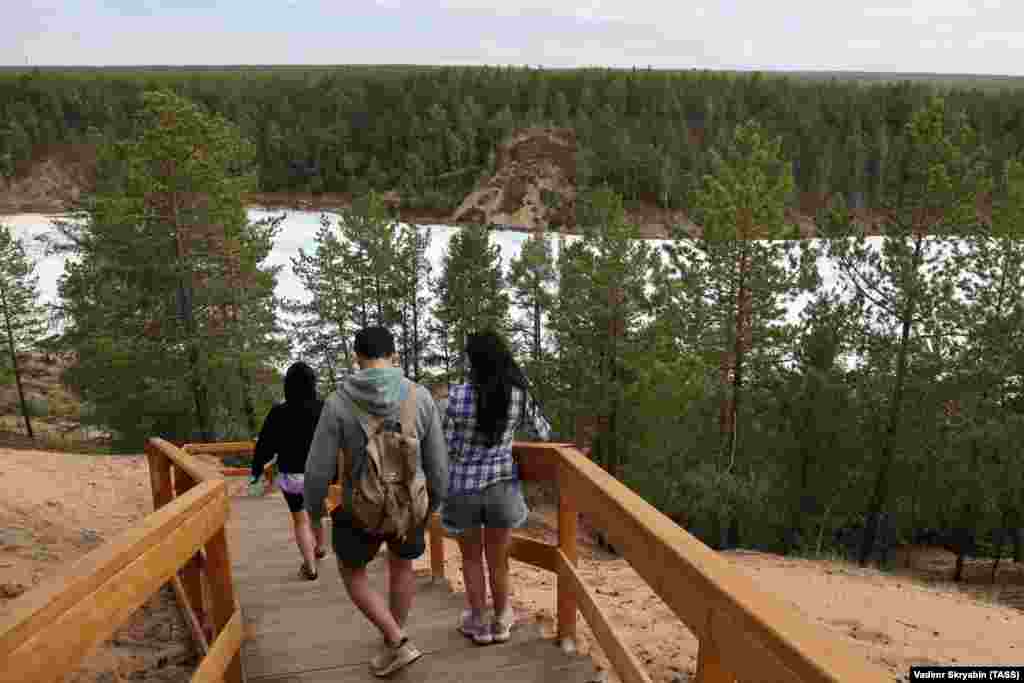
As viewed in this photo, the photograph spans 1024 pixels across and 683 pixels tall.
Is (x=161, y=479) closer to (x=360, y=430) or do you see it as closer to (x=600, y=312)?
(x=360, y=430)

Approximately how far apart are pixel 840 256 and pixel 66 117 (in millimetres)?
111766

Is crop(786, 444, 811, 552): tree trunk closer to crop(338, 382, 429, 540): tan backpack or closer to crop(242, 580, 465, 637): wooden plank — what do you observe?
crop(242, 580, 465, 637): wooden plank

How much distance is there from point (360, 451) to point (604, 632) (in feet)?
4.01

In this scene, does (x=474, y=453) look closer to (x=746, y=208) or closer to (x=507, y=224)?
(x=746, y=208)

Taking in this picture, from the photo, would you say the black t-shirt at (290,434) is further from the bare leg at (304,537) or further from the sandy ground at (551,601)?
the sandy ground at (551,601)

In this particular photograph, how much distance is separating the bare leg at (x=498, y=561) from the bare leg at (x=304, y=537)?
6.86 feet

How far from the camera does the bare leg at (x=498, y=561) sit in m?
3.70

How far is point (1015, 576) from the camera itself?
21812mm

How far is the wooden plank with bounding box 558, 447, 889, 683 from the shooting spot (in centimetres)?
151

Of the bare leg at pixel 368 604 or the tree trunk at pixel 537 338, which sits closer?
the bare leg at pixel 368 604

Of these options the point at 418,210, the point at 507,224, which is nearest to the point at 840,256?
the point at 507,224

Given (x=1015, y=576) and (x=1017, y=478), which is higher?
(x=1017, y=478)

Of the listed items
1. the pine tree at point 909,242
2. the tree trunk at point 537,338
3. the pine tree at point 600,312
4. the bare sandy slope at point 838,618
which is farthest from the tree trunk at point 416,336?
the bare sandy slope at point 838,618

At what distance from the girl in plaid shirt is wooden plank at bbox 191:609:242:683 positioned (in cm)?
105
